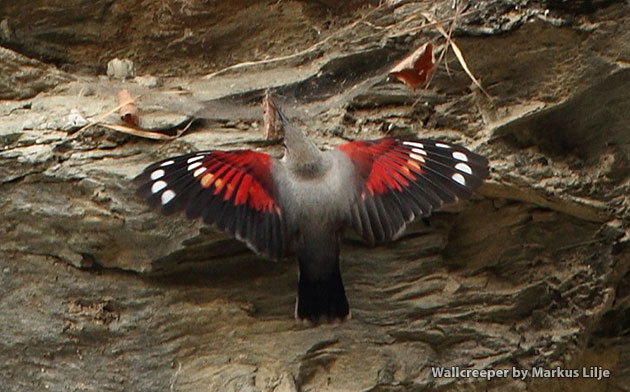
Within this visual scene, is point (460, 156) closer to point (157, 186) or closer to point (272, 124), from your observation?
point (272, 124)

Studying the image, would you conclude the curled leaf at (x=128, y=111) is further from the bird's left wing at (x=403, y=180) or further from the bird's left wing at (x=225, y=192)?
the bird's left wing at (x=403, y=180)

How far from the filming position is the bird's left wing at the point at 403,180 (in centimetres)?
324

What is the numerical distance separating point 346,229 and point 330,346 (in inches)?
18.0

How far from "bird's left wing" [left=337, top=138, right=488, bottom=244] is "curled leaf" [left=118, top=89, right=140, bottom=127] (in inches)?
29.9

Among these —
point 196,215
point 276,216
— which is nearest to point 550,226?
point 276,216

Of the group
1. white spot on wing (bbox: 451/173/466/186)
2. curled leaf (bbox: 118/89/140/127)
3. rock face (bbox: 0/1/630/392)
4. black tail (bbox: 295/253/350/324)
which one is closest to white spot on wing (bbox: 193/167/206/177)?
rock face (bbox: 0/1/630/392)

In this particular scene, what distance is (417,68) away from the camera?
3.70 metres

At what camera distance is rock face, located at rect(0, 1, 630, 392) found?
3.51 meters

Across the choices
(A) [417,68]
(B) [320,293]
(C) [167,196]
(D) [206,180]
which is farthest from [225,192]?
(A) [417,68]

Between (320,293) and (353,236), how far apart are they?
294 millimetres

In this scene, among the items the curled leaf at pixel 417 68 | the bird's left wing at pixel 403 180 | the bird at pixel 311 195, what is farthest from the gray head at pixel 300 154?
the curled leaf at pixel 417 68

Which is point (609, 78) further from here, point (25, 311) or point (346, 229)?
point (25, 311)

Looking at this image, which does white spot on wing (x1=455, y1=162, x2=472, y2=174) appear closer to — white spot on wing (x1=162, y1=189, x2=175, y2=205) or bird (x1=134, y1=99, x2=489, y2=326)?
bird (x1=134, y1=99, x2=489, y2=326)

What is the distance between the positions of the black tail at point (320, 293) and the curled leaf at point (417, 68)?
2.56ft
